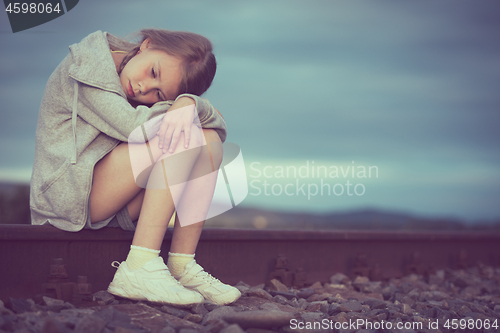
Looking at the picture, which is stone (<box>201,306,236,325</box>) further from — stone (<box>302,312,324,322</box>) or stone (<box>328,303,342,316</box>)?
stone (<box>328,303,342,316</box>)

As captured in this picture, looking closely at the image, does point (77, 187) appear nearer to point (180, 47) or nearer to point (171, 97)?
point (171, 97)

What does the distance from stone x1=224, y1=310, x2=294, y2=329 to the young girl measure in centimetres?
29

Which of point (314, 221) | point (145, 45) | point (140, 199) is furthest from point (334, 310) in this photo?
point (314, 221)

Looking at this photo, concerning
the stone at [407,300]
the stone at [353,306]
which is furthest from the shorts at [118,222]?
the stone at [407,300]

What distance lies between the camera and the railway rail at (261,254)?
2.55 m

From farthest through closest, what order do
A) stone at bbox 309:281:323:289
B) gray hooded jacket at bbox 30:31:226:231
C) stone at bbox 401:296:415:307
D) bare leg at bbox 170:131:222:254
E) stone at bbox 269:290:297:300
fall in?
Answer: stone at bbox 309:281:323:289 → stone at bbox 401:296:415:307 → stone at bbox 269:290:297:300 → bare leg at bbox 170:131:222:254 → gray hooded jacket at bbox 30:31:226:231

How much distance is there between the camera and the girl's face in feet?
8.38

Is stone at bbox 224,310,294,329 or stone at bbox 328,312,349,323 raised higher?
stone at bbox 224,310,294,329

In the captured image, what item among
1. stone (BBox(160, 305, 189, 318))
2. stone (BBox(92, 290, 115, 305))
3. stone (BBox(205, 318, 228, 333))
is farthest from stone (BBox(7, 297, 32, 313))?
stone (BBox(205, 318, 228, 333))

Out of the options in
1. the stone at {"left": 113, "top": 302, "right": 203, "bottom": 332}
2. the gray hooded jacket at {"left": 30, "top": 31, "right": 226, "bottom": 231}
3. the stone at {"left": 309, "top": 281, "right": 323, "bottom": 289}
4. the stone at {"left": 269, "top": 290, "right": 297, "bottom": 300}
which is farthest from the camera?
the stone at {"left": 309, "top": 281, "right": 323, "bottom": 289}

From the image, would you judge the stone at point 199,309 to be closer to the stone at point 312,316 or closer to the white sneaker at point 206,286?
the white sneaker at point 206,286

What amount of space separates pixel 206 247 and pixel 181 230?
37.1 inches

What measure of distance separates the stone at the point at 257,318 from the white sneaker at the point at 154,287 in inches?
11.0

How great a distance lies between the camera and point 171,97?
268 cm
